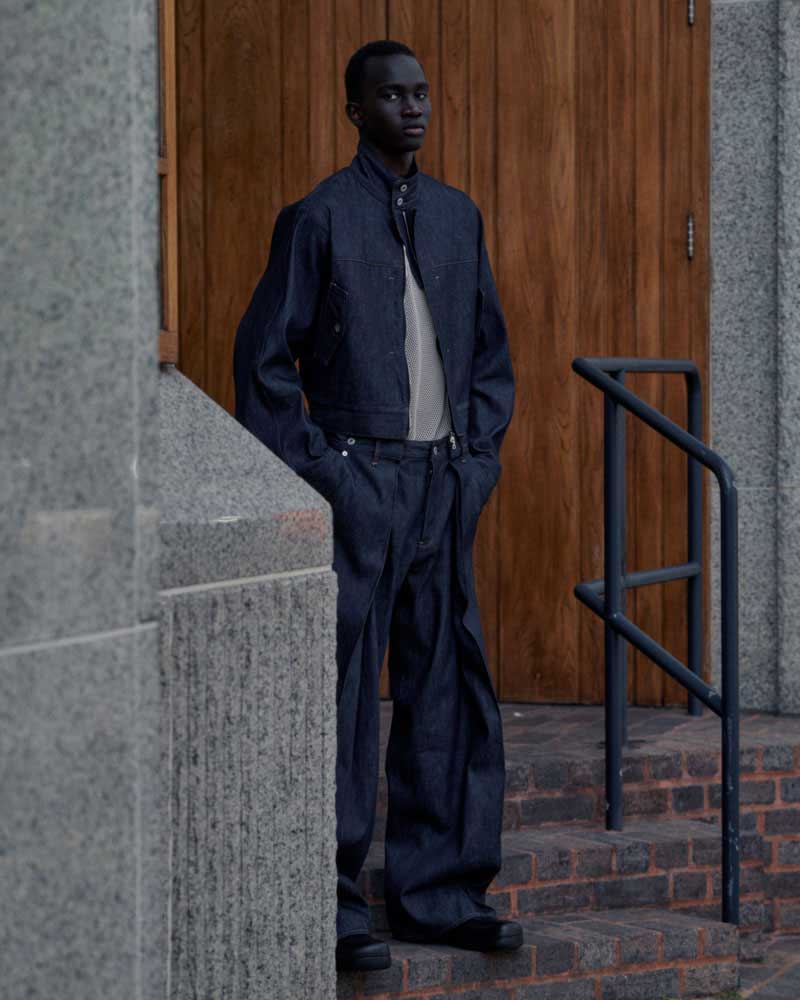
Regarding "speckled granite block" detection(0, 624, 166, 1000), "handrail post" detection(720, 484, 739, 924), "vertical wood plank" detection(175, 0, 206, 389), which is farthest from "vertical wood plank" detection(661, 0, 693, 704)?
"speckled granite block" detection(0, 624, 166, 1000)

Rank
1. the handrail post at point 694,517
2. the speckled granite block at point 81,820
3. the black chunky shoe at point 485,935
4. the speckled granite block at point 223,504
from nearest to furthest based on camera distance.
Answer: the speckled granite block at point 81,820 < the speckled granite block at point 223,504 < the black chunky shoe at point 485,935 < the handrail post at point 694,517

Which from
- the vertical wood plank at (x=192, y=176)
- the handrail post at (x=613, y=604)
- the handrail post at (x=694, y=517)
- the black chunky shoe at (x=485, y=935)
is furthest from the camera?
the vertical wood plank at (x=192, y=176)

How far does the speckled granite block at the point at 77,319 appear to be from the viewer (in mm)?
1817

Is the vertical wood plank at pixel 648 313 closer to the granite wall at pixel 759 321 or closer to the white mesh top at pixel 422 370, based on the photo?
the granite wall at pixel 759 321

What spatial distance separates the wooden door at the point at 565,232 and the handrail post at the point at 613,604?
1.01 metres

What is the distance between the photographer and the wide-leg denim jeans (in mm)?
3453

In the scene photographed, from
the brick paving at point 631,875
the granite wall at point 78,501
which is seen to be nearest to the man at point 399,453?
the brick paving at point 631,875

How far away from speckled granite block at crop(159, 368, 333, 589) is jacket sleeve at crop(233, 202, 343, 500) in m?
0.67

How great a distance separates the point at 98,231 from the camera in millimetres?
1912

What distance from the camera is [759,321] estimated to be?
216 inches

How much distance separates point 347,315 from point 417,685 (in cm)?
74

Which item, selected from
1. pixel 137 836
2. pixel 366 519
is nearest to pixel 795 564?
pixel 366 519

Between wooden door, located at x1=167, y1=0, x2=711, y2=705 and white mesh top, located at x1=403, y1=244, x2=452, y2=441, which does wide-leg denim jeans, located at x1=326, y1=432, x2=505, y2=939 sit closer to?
white mesh top, located at x1=403, y1=244, x2=452, y2=441

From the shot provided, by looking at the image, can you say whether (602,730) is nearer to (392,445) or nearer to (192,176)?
(392,445)
